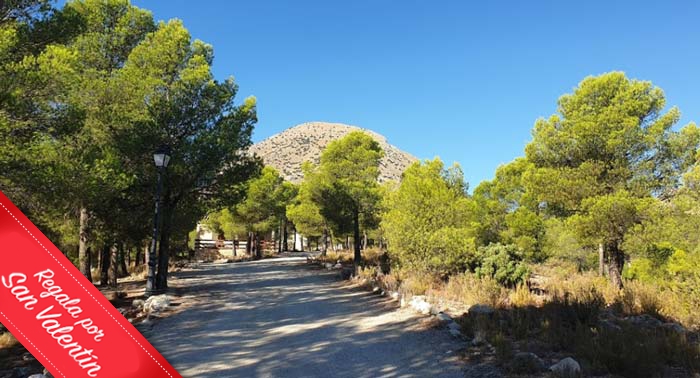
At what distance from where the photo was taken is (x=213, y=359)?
22.1ft

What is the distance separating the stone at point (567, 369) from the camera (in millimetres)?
4965

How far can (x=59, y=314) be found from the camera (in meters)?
2.18

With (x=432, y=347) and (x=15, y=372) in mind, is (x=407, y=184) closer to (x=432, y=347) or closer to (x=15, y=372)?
(x=432, y=347)

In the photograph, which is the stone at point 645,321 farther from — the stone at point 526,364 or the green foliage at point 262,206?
the green foliage at point 262,206

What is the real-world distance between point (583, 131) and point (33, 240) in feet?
63.0

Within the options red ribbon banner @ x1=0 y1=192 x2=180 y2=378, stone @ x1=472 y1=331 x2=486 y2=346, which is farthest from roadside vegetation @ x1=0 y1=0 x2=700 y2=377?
red ribbon banner @ x1=0 y1=192 x2=180 y2=378

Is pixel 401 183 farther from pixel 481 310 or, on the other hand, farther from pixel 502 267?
pixel 481 310

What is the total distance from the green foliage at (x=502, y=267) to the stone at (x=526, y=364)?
8.01m

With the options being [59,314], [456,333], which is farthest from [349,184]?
[59,314]

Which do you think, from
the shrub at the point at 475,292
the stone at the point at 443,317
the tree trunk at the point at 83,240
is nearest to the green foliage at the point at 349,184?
the shrub at the point at 475,292

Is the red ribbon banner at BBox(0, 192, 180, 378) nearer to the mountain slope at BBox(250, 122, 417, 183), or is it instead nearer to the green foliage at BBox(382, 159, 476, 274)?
the green foliage at BBox(382, 159, 476, 274)

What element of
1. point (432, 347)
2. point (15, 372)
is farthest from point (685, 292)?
point (15, 372)

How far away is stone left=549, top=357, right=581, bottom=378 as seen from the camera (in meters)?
4.96

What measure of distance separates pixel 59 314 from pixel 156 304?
9868mm
